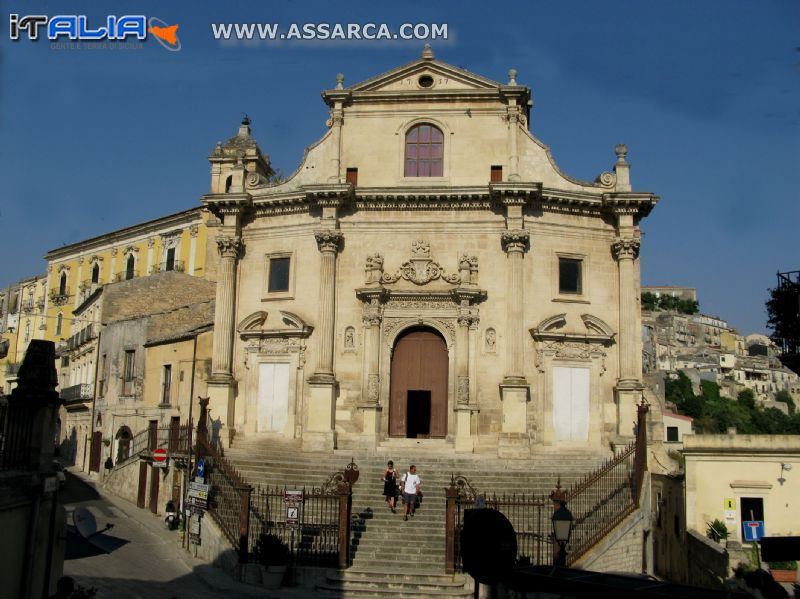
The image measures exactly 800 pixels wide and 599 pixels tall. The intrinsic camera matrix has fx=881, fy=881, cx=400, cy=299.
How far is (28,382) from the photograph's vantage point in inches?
501

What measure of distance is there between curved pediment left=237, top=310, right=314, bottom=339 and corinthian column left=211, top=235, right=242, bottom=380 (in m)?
0.51

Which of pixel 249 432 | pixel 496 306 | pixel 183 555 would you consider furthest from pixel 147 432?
pixel 496 306

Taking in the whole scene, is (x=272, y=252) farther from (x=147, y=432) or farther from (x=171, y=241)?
(x=171, y=241)

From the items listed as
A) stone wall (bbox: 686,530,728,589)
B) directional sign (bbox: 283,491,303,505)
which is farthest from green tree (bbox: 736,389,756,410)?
directional sign (bbox: 283,491,303,505)

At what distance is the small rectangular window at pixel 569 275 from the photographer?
2836 centimetres

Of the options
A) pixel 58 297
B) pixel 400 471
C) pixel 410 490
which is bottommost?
pixel 410 490

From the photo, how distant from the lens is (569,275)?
28500 millimetres

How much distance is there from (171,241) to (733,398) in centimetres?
9340

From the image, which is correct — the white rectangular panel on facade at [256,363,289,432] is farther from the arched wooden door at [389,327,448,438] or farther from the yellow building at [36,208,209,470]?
the yellow building at [36,208,209,470]

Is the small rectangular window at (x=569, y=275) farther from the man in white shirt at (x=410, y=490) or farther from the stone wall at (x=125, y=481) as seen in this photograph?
the stone wall at (x=125, y=481)

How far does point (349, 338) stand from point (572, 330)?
7085 millimetres

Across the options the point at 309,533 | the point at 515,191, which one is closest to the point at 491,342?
the point at 515,191

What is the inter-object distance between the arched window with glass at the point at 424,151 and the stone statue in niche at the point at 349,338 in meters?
5.55

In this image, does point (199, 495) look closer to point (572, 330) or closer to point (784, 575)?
point (572, 330)
